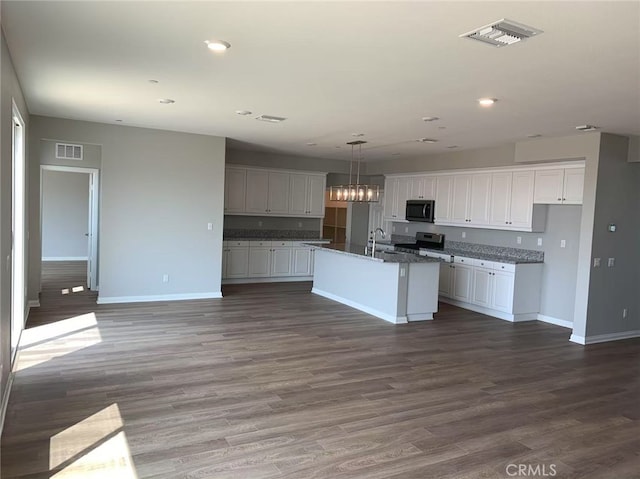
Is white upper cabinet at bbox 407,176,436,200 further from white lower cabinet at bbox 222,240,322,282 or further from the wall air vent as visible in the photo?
the wall air vent

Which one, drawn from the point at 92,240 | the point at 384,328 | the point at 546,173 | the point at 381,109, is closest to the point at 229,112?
the point at 381,109

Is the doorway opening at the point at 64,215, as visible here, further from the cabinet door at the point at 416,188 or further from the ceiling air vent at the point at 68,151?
the cabinet door at the point at 416,188

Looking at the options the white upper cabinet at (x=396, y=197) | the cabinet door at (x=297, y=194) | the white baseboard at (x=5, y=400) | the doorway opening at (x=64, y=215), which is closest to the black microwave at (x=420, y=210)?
the white upper cabinet at (x=396, y=197)

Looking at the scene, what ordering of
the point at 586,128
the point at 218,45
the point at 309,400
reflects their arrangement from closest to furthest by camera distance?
the point at 218,45
the point at 309,400
the point at 586,128

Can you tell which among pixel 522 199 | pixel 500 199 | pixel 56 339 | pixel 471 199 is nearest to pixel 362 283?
pixel 471 199

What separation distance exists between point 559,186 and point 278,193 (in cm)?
530

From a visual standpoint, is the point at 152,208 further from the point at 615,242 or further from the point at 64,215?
the point at 615,242

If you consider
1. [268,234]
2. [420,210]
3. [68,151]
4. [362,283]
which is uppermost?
[68,151]

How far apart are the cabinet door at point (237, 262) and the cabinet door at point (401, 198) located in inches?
123

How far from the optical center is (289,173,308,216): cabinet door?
33.1ft

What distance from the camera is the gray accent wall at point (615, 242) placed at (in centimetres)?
594

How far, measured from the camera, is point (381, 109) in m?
5.03

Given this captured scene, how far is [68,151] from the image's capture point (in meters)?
7.41

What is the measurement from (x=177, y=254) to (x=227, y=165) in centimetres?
257
